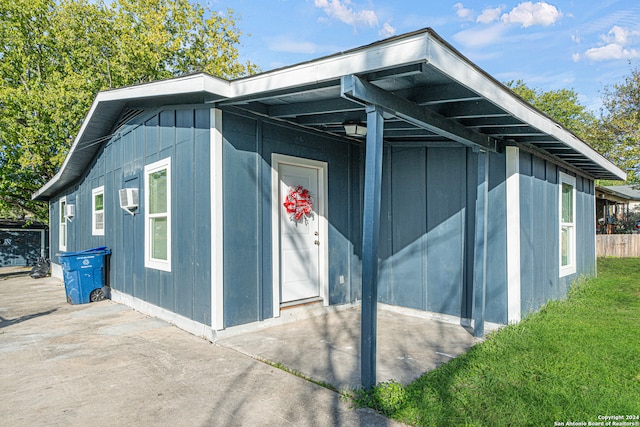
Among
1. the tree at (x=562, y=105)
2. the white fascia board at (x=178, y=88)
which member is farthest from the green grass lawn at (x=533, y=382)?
the tree at (x=562, y=105)

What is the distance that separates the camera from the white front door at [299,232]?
4.83 m

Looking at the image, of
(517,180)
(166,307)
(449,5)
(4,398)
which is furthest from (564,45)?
(4,398)

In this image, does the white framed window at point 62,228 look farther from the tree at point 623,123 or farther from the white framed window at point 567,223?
the tree at point 623,123

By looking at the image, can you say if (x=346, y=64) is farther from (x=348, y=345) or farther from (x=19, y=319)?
(x=19, y=319)

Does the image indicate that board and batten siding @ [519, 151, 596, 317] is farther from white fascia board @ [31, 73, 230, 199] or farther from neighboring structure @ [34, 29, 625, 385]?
white fascia board @ [31, 73, 230, 199]

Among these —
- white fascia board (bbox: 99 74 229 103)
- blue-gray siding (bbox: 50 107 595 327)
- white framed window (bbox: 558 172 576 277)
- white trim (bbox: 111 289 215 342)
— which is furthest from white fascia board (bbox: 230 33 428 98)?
white framed window (bbox: 558 172 576 277)

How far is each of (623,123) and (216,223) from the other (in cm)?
1685

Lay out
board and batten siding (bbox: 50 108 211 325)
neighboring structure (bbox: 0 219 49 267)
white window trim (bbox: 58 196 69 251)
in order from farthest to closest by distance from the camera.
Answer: neighboring structure (bbox: 0 219 49 267) < white window trim (bbox: 58 196 69 251) < board and batten siding (bbox: 50 108 211 325)

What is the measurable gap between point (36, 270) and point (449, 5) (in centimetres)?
1380

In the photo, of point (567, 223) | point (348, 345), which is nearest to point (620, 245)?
point (567, 223)

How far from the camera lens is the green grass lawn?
236 cm

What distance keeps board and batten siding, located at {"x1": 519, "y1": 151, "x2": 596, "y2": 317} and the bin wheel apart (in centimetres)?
663

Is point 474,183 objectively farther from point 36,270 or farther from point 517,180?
point 36,270

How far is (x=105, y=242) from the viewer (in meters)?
7.40
